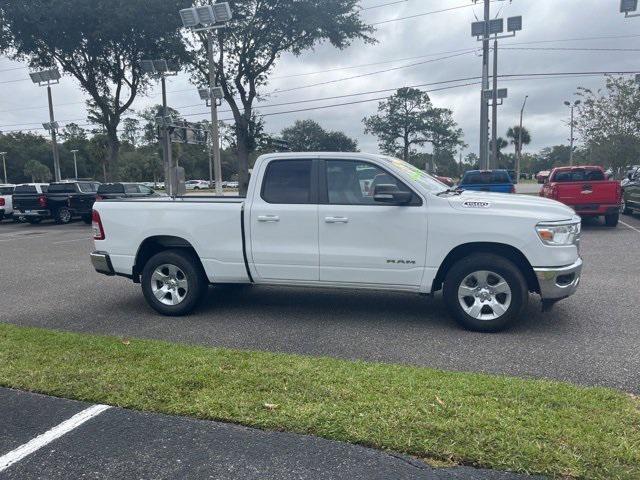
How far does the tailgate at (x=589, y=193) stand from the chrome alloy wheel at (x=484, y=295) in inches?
390

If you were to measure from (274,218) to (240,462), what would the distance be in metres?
3.36

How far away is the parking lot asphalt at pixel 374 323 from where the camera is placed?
480cm

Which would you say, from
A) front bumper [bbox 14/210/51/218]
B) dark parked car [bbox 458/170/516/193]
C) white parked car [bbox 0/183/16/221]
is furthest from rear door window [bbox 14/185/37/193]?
dark parked car [bbox 458/170/516/193]

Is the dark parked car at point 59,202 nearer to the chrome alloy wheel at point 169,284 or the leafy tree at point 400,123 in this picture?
the chrome alloy wheel at point 169,284

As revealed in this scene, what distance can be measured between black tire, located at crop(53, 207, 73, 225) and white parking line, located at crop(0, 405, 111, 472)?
66.6ft

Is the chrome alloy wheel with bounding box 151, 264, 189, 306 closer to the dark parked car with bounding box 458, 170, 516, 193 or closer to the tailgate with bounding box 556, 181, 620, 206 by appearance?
the tailgate with bounding box 556, 181, 620, 206

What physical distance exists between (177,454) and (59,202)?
2126cm

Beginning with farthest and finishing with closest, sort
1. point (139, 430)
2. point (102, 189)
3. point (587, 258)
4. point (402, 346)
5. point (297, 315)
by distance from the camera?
1. point (102, 189)
2. point (587, 258)
3. point (297, 315)
4. point (402, 346)
5. point (139, 430)

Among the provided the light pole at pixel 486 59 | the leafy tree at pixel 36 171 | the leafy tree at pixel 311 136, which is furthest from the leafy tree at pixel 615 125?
the leafy tree at pixel 36 171

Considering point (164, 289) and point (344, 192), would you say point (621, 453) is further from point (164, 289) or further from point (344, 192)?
point (164, 289)

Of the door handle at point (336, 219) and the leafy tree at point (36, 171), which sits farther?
the leafy tree at point (36, 171)

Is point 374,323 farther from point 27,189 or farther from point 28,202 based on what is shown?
point 27,189

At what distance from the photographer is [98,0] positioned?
23734 millimetres

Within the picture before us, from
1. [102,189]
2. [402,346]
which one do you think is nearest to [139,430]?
[402,346]
